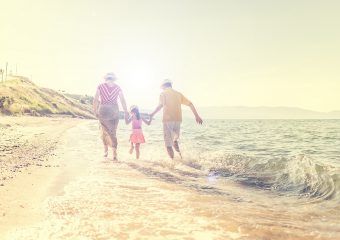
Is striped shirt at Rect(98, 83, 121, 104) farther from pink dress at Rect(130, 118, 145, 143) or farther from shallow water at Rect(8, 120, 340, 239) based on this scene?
shallow water at Rect(8, 120, 340, 239)

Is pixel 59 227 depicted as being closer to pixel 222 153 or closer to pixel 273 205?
pixel 273 205

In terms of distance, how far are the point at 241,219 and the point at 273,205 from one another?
176cm

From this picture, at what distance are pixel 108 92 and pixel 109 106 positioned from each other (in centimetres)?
48

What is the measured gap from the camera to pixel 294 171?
9.92 metres

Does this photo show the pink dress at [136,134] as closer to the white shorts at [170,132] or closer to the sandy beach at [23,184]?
the white shorts at [170,132]

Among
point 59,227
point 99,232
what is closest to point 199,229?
point 99,232

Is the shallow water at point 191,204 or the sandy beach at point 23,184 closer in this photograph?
the shallow water at point 191,204

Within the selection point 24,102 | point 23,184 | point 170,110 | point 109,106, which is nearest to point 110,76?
point 109,106

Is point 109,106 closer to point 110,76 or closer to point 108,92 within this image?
point 108,92

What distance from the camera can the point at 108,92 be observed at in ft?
37.6

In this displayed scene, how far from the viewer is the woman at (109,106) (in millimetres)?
11438

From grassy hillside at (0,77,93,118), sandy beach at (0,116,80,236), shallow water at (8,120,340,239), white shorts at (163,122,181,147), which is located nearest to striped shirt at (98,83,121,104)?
white shorts at (163,122,181,147)

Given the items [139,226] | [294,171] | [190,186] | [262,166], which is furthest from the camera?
[262,166]

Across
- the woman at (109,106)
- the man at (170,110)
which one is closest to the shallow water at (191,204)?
the woman at (109,106)
